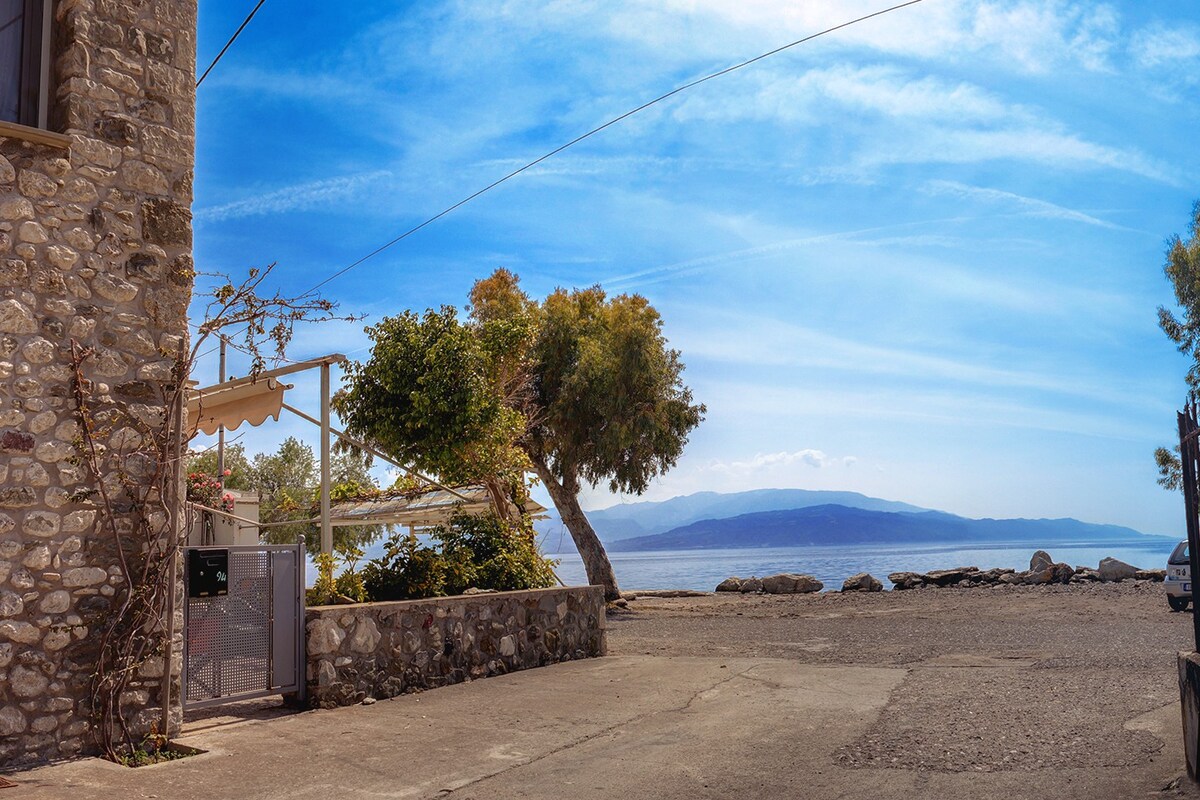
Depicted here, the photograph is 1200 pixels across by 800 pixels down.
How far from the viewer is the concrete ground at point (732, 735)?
5.70m

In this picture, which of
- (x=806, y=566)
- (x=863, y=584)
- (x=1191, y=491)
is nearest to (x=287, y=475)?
(x=863, y=584)

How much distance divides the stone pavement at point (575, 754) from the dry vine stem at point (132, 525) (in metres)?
0.48

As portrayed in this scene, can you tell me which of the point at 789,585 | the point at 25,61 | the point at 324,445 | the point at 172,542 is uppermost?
the point at 25,61

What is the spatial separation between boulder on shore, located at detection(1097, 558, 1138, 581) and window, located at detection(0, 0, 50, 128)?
2542 cm

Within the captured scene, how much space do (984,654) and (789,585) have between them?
48.6 feet

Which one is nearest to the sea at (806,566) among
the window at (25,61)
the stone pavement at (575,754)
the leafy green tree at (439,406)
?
the leafy green tree at (439,406)

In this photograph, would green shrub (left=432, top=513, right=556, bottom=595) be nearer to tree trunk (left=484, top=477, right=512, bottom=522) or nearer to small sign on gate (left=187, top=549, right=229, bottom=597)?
tree trunk (left=484, top=477, right=512, bottom=522)

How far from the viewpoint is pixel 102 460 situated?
6.77m

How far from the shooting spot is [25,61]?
686 cm

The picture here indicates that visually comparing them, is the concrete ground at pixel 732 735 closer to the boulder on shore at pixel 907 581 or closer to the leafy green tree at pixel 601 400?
the leafy green tree at pixel 601 400

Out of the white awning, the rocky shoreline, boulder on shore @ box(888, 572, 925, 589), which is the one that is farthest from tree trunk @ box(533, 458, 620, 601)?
the white awning


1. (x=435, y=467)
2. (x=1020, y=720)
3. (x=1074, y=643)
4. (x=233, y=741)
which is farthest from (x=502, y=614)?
(x=1074, y=643)

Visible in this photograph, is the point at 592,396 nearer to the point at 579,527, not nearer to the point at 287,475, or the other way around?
the point at 579,527

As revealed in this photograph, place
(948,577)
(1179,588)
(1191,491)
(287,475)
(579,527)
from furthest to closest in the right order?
1. (287,475)
2. (948,577)
3. (579,527)
4. (1179,588)
5. (1191,491)
